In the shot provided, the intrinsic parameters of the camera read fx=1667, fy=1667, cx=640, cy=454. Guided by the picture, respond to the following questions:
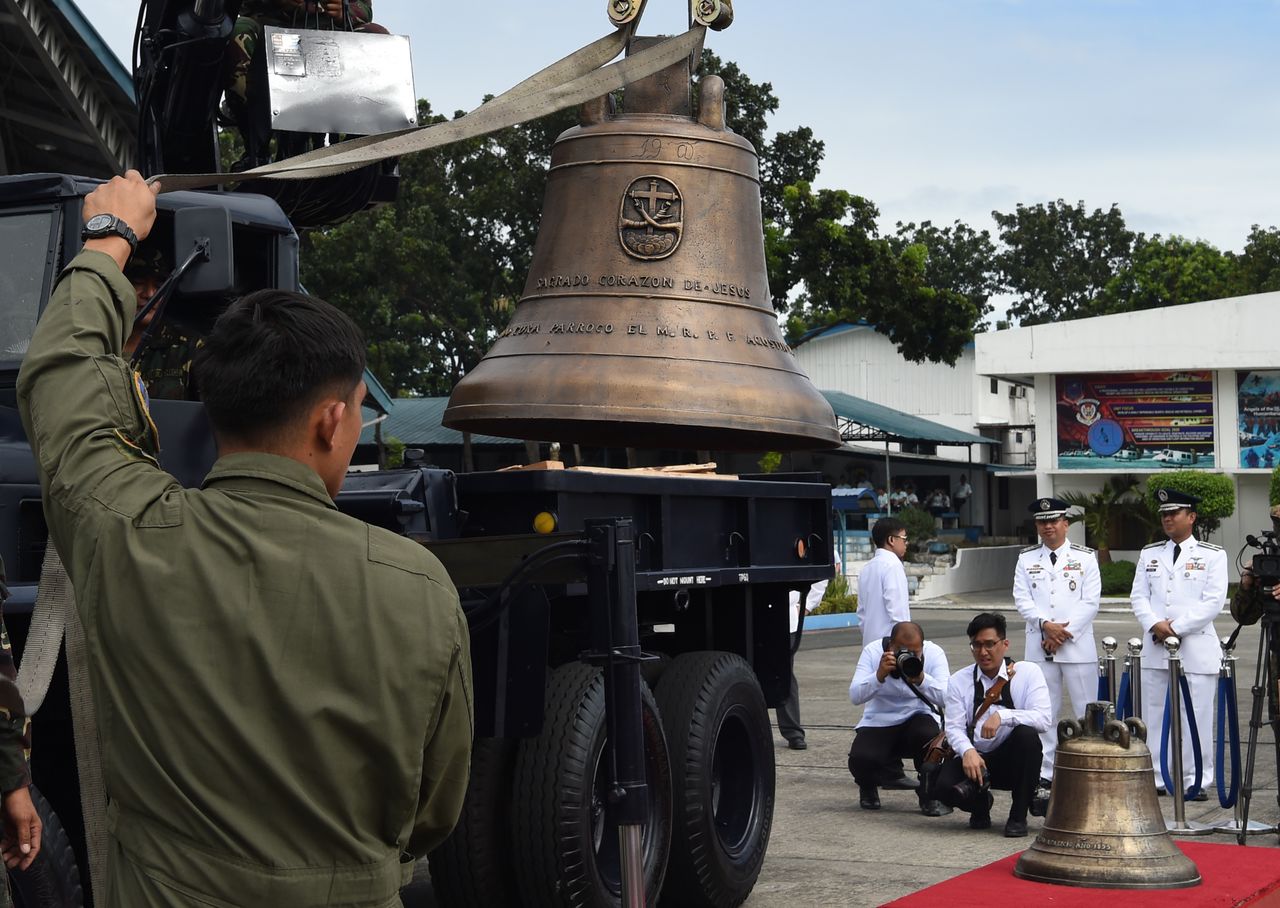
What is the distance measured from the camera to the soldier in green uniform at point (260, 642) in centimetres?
221

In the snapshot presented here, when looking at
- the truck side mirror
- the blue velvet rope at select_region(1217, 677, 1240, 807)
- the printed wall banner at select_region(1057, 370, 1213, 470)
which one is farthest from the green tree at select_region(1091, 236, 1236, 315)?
the truck side mirror

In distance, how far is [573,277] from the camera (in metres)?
6.53

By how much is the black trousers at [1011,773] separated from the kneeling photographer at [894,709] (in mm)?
399

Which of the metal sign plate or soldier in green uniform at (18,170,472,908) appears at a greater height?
the metal sign plate

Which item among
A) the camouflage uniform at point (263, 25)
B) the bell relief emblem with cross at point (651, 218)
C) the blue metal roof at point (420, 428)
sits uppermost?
the blue metal roof at point (420, 428)

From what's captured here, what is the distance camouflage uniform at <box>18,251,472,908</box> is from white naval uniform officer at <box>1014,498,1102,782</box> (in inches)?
323

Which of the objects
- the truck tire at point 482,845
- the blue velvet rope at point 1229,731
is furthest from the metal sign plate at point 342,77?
the blue velvet rope at point 1229,731

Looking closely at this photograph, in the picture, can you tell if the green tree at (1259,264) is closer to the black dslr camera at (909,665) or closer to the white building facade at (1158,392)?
the white building facade at (1158,392)

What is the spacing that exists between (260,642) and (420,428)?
3296 centimetres

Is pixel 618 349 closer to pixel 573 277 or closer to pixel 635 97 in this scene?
pixel 573 277

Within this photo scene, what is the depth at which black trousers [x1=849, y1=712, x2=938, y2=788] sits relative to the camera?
9086 millimetres

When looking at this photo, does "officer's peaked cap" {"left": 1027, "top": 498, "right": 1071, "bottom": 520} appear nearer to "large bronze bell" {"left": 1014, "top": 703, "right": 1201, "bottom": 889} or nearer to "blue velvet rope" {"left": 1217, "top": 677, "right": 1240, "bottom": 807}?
"blue velvet rope" {"left": 1217, "top": 677, "right": 1240, "bottom": 807}

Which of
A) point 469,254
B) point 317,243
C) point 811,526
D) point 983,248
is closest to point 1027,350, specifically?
point 469,254

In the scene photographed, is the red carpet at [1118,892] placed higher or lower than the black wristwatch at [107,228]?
lower
